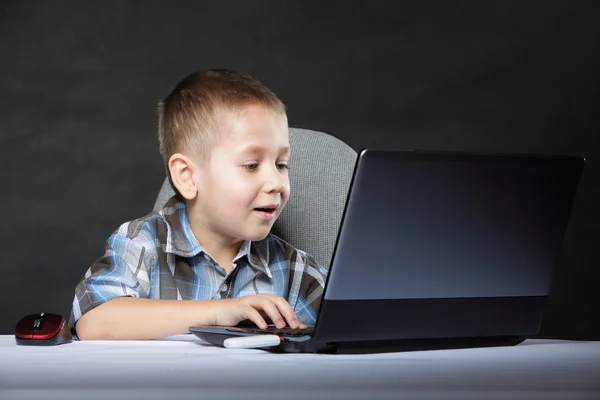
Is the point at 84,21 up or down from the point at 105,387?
up

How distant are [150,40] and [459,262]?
7.19 ft

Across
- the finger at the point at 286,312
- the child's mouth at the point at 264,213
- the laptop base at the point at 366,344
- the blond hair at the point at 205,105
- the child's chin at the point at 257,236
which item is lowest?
the laptop base at the point at 366,344

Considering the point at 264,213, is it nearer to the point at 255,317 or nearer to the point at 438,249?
the point at 255,317

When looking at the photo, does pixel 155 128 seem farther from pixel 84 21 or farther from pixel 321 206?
pixel 321 206

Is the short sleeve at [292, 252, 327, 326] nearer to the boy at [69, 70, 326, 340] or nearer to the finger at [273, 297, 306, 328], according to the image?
the boy at [69, 70, 326, 340]

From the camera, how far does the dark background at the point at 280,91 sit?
2887mm

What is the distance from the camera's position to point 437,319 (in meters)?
0.96

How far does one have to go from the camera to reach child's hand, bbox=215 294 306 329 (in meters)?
1.14

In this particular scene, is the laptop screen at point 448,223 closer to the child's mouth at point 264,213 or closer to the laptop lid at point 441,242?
the laptop lid at point 441,242

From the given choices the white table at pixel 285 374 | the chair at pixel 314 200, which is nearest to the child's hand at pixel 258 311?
the white table at pixel 285 374

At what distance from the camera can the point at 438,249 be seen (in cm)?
92

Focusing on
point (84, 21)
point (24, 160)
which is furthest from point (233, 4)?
point (24, 160)

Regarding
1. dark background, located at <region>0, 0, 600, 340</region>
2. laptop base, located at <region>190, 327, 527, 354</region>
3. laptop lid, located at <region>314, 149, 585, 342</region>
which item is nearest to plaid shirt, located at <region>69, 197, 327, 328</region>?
laptop base, located at <region>190, 327, 527, 354</region>

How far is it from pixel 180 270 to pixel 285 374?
0.83m
